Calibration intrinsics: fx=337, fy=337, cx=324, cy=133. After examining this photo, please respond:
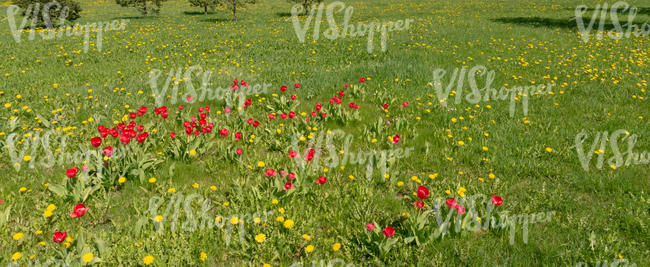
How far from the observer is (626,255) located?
3074 mm

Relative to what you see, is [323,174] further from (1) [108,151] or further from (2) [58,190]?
(2) [58,190]

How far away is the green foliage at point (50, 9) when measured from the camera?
22.6m

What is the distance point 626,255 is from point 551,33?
624 inches

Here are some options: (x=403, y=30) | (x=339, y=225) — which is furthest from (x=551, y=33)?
(x=339, y=225)

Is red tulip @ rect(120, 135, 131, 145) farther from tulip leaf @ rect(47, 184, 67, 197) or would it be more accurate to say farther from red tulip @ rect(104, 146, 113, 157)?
tulip leaf @ rect(47, 184, 67, 197)

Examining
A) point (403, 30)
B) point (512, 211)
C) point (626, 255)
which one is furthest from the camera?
point (403, 30)

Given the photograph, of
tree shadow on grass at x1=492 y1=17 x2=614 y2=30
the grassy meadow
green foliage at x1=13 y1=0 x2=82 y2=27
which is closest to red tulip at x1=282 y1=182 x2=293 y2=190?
the grassy meadow

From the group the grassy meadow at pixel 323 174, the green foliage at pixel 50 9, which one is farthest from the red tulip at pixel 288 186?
the green foliage at pixel 50 9

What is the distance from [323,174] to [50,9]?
28.1 m

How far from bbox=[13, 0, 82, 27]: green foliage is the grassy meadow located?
17.9 m

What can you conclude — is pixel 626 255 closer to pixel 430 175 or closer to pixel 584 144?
pixel 430 175

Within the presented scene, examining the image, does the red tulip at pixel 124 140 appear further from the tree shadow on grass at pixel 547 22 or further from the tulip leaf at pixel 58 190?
the tree shadow on grass at pixel 547 22

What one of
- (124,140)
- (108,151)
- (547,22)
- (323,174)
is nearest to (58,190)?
(108,151)

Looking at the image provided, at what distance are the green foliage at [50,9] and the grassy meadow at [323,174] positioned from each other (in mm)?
17870
